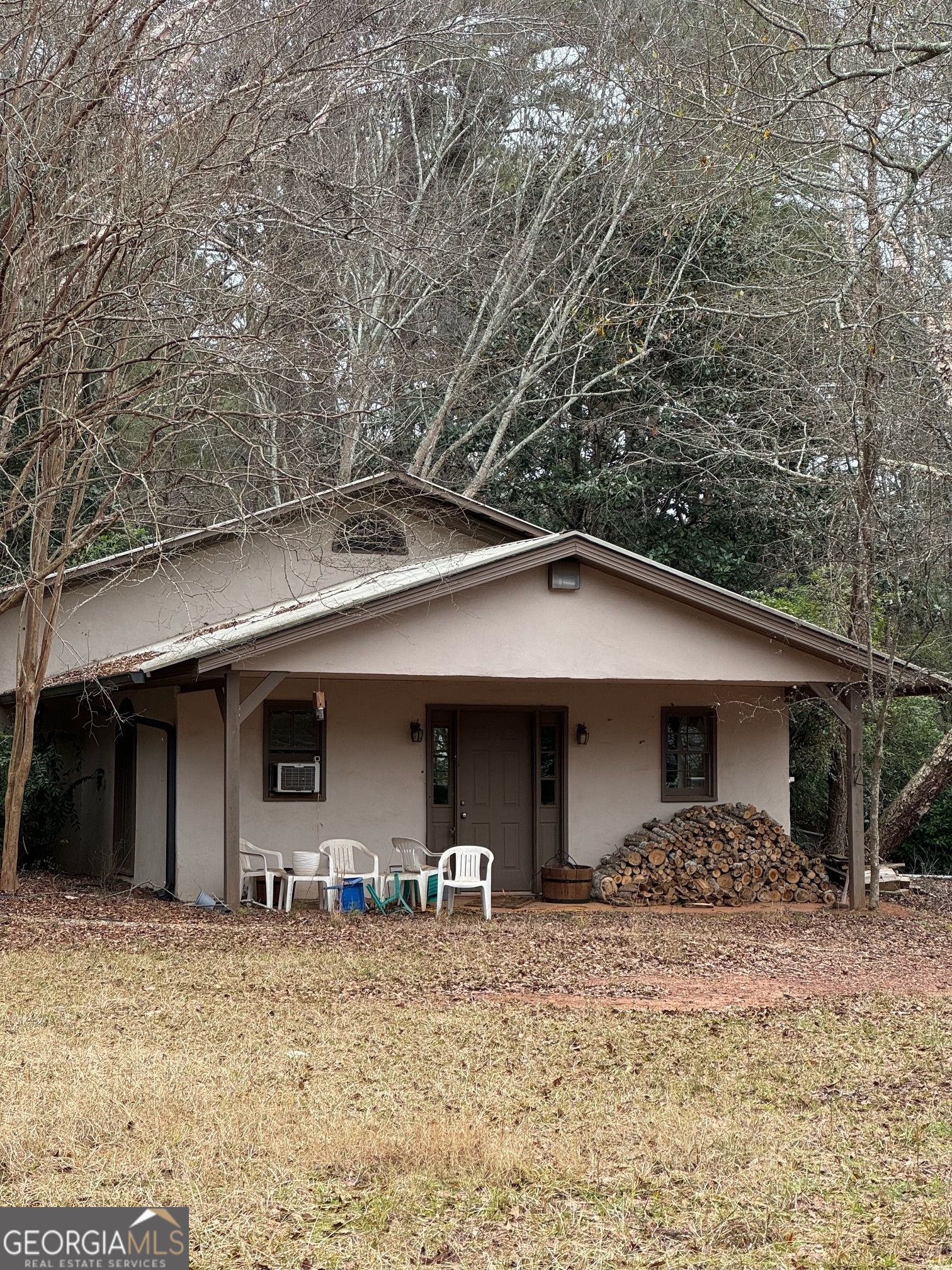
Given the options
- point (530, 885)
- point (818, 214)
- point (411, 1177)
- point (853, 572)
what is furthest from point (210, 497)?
point (411, 1177)

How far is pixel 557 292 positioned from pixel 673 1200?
22102mm

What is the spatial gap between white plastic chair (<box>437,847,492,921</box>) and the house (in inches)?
63.5

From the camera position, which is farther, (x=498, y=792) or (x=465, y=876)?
(x=498, y=792)

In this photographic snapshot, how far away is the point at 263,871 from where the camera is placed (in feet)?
48.5

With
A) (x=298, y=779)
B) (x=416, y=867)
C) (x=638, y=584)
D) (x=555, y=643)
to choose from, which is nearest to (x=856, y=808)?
(x=638, y=584)

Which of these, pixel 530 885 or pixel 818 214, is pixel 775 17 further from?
pixel 818 214

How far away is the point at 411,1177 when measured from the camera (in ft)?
17.4

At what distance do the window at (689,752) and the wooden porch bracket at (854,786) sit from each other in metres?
2.01

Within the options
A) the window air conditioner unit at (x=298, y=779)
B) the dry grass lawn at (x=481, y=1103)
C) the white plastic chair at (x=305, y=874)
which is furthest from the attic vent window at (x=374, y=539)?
the dry grass lawn at (x=481, y=1103)

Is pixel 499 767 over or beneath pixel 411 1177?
over

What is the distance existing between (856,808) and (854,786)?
259mm

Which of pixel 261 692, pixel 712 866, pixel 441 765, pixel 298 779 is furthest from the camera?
pixel 441 765

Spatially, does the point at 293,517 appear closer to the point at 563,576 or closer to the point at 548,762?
the point at 563,576

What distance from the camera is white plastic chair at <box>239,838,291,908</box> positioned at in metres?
14.3
